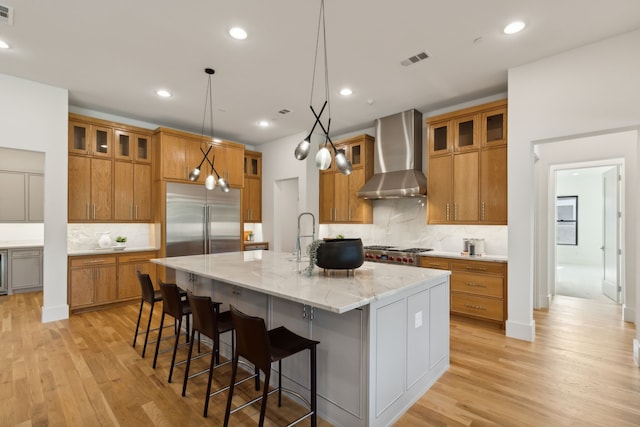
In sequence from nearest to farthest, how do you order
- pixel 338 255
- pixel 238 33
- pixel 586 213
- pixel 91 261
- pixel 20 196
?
1. pixel 338 255
2. pixel 238 33
3. pixel 91 261
4. pixel 20 196
5. pixel 586 213

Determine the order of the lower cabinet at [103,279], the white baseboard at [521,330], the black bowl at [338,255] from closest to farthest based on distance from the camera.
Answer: the black bowl at [338,255], the white baseboard at [521,330], the lower cabinet at [103,279]

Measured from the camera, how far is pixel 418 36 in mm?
2998

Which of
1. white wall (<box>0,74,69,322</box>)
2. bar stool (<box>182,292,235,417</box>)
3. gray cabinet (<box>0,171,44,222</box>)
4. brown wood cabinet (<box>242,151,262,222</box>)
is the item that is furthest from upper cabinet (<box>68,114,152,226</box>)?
bar stool (<box>182,292,235,417</box>)

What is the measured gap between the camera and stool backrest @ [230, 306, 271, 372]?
1.75m

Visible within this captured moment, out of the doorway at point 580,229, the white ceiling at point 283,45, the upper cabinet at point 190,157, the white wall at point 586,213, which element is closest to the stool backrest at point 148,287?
the upper cabinet at point 190,157

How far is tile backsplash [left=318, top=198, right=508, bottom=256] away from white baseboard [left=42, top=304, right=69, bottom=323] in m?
4.54

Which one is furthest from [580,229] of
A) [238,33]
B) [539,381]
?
[238,33]

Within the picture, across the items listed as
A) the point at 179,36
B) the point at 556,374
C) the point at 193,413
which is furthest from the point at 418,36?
the point at 193,413

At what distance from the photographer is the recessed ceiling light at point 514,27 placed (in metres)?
2.77

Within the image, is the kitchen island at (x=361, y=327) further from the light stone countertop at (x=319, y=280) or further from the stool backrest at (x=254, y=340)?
the stool backrest at (x=254, y=340)

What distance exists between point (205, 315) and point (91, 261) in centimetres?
347

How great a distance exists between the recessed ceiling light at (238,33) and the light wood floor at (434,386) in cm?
314

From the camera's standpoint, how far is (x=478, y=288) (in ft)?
13.2

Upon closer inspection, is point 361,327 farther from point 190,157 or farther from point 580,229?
point 580,229
